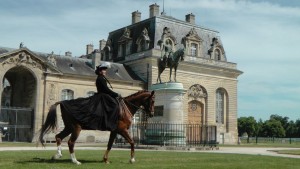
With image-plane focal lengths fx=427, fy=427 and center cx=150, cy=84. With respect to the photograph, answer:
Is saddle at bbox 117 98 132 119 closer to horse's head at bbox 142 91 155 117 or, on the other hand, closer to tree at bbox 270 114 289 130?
horse's head at bbox 142 91 155 117

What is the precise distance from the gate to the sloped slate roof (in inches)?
202

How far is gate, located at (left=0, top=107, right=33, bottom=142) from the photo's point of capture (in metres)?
38.8

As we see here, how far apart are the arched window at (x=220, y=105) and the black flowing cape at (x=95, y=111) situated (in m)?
39.5

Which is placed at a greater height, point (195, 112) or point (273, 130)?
point (195, 112)

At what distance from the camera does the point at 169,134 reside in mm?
22266

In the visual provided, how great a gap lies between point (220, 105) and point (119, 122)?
3994cm

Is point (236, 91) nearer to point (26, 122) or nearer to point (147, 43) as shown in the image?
point (147, 43)

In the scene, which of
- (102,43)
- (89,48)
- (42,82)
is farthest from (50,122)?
(89,48)

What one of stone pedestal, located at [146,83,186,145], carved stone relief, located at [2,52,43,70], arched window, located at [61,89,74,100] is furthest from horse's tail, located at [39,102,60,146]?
arched window, located at [61,89,74,100]

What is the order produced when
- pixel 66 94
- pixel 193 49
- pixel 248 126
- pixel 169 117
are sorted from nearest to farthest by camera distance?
pixel 169 117, pixel 66 94, pixel 193 49, pixel 248 126

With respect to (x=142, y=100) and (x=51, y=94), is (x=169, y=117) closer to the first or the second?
(x=142, y=100)

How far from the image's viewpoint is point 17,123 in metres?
39.6

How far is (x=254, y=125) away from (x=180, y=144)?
236 ft

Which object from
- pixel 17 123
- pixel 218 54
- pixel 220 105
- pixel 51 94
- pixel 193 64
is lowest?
pixel 17 123
